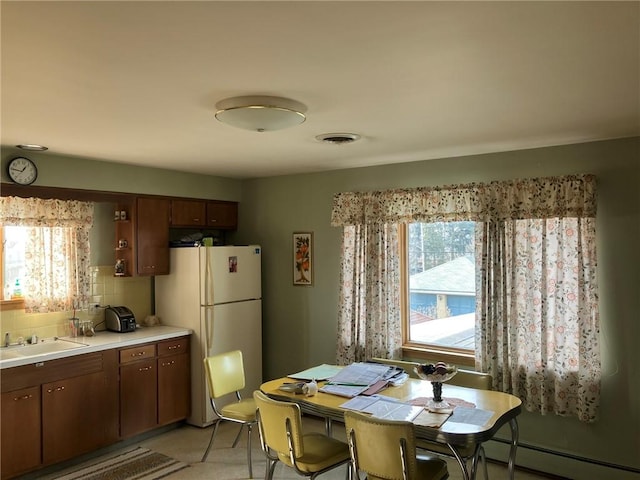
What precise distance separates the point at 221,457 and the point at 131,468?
676 millimetres

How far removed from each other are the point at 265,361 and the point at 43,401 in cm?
229

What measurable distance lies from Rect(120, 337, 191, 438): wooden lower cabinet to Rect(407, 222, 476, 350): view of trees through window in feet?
6.97

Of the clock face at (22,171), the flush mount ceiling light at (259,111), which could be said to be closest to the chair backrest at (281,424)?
the flush mount ceiling light at (259,111)

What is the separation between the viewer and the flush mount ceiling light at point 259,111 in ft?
8.30

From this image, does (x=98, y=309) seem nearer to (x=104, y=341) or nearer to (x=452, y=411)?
(x=104, y=341)

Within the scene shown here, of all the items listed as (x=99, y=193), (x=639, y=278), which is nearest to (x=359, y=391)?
(x=639, y=278)

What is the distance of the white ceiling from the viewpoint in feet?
5.35

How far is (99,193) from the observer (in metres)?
4.43

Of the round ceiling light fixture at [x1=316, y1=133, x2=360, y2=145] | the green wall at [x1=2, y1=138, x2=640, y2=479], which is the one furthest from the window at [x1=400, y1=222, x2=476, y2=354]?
the round ceiling light fixture at [x1=316, y1=133, x2=360, y2=145]

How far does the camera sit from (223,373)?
13.3 feet

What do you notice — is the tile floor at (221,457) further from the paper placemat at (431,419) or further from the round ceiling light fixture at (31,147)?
the round ceiling light fixture at (31,147)

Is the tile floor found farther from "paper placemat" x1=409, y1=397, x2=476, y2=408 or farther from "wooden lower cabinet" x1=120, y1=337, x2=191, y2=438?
"paper placemat" x1=409, y1=397, x2=476, y2=408

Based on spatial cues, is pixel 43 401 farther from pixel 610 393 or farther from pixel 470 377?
pixel 610 393

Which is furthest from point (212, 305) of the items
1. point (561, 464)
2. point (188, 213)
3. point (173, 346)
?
point (561, 464)
